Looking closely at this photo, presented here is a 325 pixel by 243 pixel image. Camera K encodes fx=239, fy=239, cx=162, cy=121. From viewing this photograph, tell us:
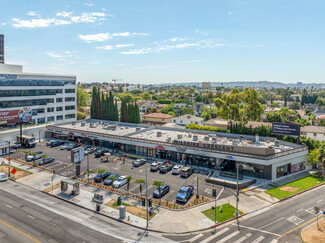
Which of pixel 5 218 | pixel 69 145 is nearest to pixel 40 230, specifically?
pixel 5 218

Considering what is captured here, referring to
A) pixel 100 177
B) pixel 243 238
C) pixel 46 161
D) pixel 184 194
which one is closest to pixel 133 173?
pixel 100 177

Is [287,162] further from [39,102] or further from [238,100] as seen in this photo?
[39,102]

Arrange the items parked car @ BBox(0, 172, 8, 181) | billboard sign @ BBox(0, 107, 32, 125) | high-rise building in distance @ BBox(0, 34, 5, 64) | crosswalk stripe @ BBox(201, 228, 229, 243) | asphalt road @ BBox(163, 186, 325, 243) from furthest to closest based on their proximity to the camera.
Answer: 1. high-rise building in distance @ BBox(0, 34, 5, 64)
2. billboard sign @ BBox(0, 107, 32, 125)
3. parked car @ BBox(0, 172, 8, 181)
4. asphalt road @ BBox(163, 186, 325, 243)
5. crosswalk stripe @ BBox(201, 228, 229, 243)

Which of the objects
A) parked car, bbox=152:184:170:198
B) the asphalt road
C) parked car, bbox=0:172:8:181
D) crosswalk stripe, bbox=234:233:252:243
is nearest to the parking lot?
parked car, bbox=152:184:170:198

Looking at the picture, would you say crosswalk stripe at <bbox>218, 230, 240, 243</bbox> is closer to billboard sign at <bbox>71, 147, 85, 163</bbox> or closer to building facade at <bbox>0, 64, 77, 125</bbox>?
billboard sign at <bbox>71, 147, 85, 163</bbox>

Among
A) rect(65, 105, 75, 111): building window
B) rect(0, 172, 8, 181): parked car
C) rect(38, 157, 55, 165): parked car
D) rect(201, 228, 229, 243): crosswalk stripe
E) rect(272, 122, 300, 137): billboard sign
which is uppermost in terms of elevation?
rect(65, 105, 75, 111): building window

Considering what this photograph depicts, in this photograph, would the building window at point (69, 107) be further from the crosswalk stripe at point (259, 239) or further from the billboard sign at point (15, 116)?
the crosswalk stripe at point (259, 239)

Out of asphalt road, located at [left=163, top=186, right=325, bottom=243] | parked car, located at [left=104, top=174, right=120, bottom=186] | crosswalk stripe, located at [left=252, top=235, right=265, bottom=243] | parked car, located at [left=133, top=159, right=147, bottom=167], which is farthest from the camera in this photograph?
parked car, located at [left=133, top=159, right=147, bottom=167]
